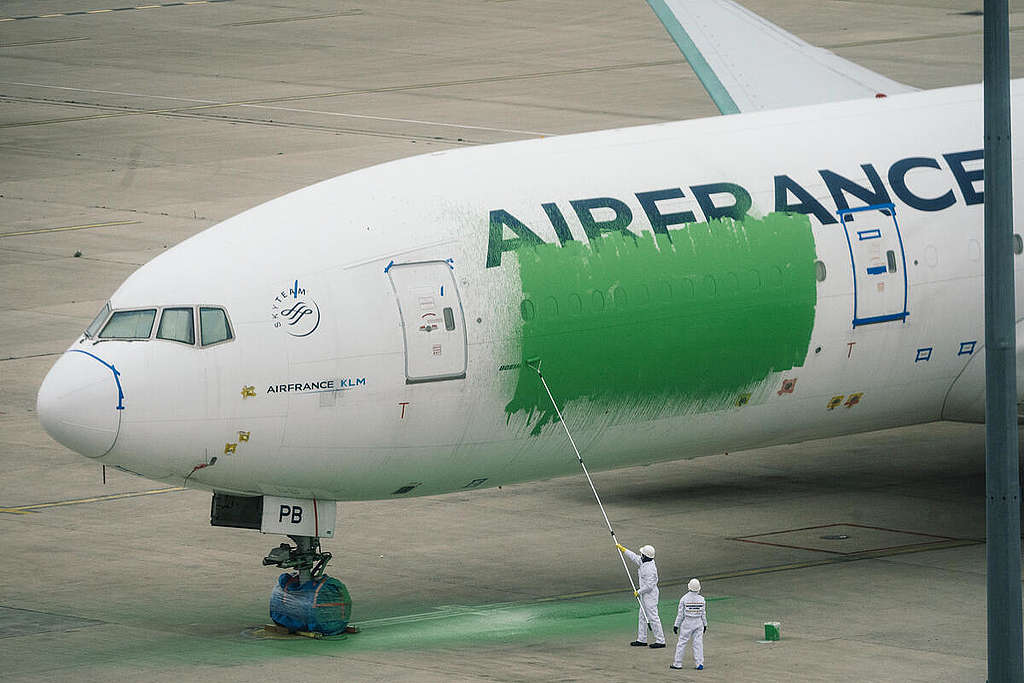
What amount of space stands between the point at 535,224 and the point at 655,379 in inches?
101

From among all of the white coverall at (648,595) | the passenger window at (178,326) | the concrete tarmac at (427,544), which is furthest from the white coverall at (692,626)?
the passenger window at (178,326)

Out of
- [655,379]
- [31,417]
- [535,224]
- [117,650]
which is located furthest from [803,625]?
[31,417]

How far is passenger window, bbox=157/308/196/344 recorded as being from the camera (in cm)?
2325

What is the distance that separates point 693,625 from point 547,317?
14.0 ft

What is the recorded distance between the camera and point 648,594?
2406cm

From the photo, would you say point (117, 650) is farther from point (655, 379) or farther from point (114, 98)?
point (114, 98)

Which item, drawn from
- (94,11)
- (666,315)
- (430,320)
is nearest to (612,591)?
Result: (666,315)

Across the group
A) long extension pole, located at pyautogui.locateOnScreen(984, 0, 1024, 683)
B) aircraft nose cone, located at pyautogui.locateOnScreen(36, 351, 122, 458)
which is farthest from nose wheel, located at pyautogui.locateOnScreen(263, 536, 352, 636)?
long extension pole, located at pyautogui.locateOnScreen(984, 0, 1024, 683)

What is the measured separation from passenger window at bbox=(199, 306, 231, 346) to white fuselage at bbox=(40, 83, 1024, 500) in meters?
0.14

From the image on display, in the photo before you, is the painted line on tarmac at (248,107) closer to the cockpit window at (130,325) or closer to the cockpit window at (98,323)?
the cockpit window at (98,323)

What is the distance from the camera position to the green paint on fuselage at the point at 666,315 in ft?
81.8

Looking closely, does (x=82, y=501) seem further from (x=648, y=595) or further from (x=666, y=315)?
(x=648, y=595)

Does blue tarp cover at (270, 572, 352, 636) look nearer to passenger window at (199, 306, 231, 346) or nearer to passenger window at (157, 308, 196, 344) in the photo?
passenger window at (199, 306, 231, 346)

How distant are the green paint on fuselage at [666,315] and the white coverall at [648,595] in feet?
7.44
